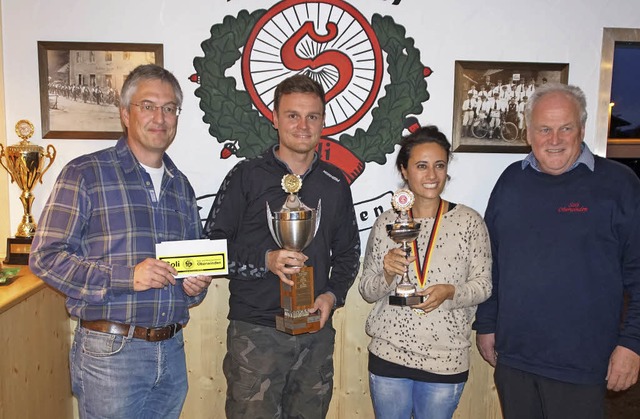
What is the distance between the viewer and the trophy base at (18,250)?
8.37ft

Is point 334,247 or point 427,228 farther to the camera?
point 334,247

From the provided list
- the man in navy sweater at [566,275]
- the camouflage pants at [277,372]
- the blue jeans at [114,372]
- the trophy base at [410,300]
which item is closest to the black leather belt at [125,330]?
the blue jeans at [114,372]

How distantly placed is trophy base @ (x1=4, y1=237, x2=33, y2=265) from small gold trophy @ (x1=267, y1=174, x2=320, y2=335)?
1.35 m

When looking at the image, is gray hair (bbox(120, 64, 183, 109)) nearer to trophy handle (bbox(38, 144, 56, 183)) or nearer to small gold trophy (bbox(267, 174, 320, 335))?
small gold trophy (bbox(267, 174, 320, 335))

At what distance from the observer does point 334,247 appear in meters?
2.37

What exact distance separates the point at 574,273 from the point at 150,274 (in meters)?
1.62

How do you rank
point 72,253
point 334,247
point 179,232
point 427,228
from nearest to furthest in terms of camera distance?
point 72,253 < point 179,232 < point 427,228 < point 334,247

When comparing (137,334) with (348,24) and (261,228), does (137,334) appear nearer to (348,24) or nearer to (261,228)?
(261,228)

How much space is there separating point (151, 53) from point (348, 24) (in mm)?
1085

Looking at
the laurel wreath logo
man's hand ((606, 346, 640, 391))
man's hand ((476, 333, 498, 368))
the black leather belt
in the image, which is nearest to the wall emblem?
the laurel wreath logo

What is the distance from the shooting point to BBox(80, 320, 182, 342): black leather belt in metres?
1.81

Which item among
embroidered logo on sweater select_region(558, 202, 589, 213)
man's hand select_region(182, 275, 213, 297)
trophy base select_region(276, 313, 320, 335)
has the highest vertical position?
embroidered logo on sweater select_region(558, 202, 589, 213)

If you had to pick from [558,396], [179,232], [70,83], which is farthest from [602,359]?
[70,83]

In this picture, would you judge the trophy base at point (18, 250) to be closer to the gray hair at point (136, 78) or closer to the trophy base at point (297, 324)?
the gray hair at point (136, 78)
